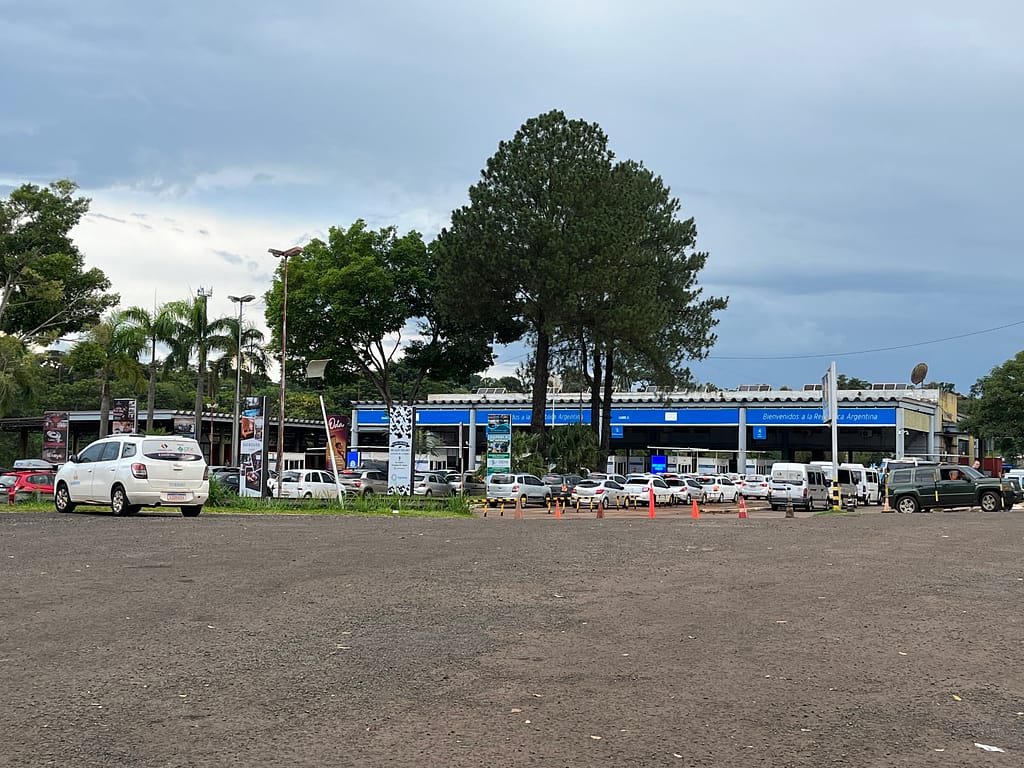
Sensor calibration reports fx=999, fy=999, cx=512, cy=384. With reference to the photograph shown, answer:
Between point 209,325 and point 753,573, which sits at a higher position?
point 209,325

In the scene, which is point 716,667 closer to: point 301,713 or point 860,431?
point 301,713

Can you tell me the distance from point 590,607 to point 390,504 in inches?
897

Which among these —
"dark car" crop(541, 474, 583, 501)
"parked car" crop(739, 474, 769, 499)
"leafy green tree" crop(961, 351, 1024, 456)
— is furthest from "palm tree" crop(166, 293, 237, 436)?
"leafy green tree" crop(961, 351, 1024, 456)

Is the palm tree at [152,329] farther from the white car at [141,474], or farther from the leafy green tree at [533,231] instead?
the white car at [141,474]

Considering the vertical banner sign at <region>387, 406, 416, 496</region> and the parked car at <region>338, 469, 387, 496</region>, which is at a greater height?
the vertical banner sign at <region>387, 406, 416, 496</region>

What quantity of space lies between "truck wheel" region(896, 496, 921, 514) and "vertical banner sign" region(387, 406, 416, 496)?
18.4 meters

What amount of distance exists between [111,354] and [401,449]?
23.8 meters

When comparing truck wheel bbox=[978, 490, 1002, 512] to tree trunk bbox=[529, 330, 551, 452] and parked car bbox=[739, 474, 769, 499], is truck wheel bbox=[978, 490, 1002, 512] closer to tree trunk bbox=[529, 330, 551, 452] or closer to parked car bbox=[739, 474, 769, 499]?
parked car bbox=[739, 474, 769, 499]

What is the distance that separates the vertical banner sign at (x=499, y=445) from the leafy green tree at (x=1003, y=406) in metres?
48.6

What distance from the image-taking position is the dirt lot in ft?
18.2

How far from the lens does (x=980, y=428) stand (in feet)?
249

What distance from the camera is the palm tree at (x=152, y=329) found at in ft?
185

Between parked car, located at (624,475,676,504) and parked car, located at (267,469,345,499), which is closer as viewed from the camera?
parked car, located at (267,469,345,499)

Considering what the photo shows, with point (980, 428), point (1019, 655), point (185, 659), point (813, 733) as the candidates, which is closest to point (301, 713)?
point (185, 659)
